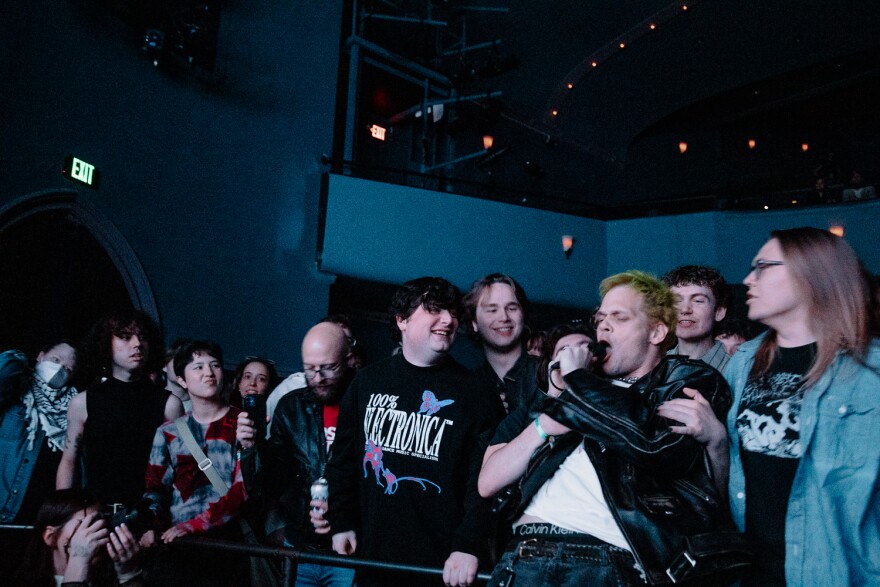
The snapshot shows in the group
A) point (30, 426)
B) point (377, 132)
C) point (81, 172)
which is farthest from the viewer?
point (377, 132)

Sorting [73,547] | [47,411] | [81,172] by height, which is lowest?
[73,547]

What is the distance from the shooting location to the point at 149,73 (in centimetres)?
654

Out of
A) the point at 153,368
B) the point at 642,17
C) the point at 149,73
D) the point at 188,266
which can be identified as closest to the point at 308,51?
the point at 149,73

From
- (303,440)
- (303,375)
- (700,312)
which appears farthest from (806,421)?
(303,375)

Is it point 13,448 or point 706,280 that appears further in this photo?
point 13,448

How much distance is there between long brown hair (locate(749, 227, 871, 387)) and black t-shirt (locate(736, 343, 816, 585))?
0.05 m

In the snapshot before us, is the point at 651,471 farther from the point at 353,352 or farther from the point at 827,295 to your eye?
the point at 353,352

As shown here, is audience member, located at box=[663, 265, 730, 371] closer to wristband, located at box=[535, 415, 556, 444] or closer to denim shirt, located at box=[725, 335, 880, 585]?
denim shirt, located at box=[725, 335, 880, 585]

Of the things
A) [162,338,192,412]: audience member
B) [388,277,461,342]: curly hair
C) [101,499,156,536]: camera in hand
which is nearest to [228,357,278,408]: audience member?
[162,338,192,412]: audience member

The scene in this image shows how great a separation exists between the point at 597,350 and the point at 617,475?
349 mm

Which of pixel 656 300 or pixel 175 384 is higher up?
pixel 656 300

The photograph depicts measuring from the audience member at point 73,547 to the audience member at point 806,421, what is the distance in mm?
2100

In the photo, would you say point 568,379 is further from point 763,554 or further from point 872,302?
point 872,302

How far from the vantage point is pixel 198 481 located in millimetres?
2711
